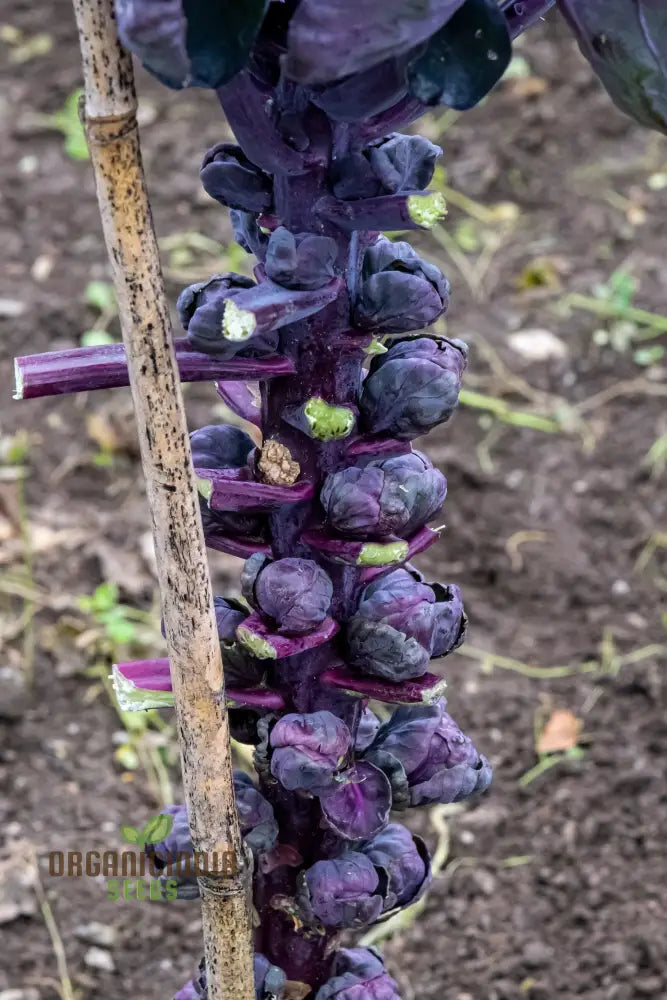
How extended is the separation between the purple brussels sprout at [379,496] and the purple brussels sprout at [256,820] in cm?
27

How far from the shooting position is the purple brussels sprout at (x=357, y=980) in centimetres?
119

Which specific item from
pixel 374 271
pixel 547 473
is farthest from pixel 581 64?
pixel 374 271

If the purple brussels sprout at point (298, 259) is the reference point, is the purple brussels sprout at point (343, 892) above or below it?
below

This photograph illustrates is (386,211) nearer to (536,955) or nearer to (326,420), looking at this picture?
(326,420)

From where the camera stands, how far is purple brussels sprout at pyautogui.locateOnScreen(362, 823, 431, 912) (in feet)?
3.74

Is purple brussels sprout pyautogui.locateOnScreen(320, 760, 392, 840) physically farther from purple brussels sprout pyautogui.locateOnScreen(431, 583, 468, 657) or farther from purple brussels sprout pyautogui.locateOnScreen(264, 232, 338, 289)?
→ purple brussels sprout pyautogui.locateOnScreen(264, 232, 338, 289)

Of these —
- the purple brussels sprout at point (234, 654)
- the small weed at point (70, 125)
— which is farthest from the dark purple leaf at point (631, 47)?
the small weed at point (70, 125)

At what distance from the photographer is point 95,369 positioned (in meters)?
0.89

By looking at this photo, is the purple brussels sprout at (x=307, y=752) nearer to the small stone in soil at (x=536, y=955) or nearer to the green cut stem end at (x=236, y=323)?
the green cut stem end at (x=236, y=323)

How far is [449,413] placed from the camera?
3.25 ft

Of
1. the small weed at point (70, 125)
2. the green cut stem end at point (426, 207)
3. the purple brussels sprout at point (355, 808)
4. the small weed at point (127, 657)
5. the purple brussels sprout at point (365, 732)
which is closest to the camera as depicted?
the green cut stem end at point (426, 207)

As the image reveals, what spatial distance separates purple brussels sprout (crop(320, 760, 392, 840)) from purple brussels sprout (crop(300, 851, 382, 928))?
0.05 m

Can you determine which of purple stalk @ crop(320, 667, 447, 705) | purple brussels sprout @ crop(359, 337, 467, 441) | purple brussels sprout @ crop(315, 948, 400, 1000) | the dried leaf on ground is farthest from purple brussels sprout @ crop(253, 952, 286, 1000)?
the dried leaf on ground

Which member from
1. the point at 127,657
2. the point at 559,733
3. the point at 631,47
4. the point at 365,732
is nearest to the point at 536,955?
the point at 559,733
